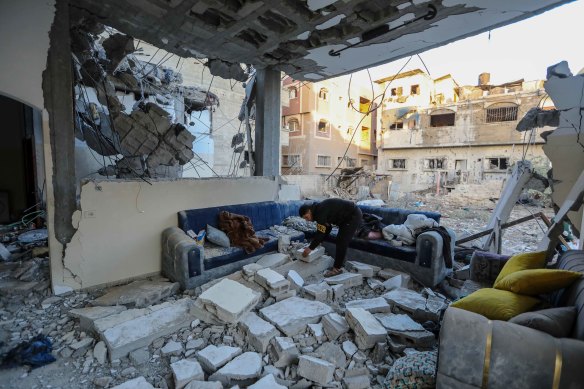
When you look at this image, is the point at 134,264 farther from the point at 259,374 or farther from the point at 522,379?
the point at 522,379

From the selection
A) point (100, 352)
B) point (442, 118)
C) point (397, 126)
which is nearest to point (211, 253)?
point (100, 352)

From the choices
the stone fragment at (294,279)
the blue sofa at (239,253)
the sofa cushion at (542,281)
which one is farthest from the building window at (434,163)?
the sofa cushion at (542,281)

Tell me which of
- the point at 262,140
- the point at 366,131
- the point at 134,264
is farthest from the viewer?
the point at 366,131

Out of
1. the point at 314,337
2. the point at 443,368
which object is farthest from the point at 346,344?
the point at 443,368

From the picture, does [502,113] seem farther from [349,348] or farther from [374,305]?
[349,348]

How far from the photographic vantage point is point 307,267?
3893 millimetres

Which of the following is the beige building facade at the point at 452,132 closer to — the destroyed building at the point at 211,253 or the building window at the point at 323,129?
the building window at the point at 323,129

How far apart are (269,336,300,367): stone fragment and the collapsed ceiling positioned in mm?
3488

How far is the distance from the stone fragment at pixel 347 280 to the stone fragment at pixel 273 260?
710 millimetres

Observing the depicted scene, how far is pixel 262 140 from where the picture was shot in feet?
17.7

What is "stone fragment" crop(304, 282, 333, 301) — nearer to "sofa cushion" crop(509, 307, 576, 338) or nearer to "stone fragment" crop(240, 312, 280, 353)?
"stone fragment" crop(240, 312, 280, 353)

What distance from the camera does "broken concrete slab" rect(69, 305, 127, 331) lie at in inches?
103

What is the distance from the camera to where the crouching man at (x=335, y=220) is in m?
3.71

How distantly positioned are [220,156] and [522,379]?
1318 cm
